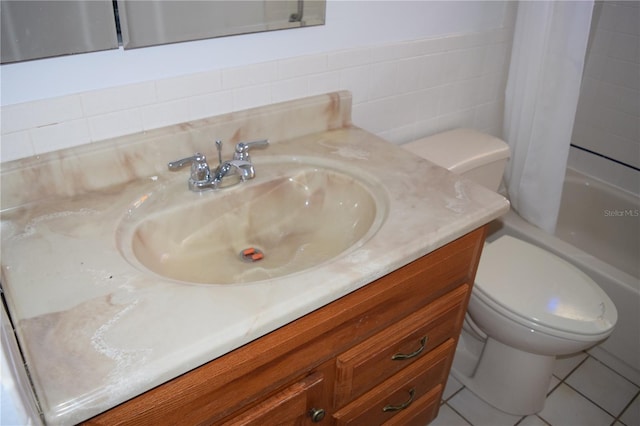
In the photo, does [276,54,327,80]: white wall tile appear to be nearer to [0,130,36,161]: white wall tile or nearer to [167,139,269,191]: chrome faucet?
[167,139,269,191]: chrome faucet

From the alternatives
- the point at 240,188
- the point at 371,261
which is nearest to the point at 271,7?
the point at 240,188

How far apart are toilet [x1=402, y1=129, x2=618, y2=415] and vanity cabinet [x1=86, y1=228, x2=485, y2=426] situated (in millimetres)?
245

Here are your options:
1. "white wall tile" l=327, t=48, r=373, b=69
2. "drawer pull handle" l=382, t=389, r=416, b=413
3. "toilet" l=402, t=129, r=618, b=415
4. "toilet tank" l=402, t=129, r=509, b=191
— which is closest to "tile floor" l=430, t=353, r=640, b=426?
"toilet" l=402, t=129, r=618, b=415

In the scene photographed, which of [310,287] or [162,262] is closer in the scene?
[310,287]

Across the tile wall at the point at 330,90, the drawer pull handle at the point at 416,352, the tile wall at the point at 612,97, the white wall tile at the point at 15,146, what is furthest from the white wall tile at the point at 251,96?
the tile wall at the point at 612,97

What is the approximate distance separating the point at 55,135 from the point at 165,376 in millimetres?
568

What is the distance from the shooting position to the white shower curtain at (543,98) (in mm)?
1555

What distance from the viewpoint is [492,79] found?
5.81 feet

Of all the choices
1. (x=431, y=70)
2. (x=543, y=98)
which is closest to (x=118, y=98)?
(x=431, y=70)

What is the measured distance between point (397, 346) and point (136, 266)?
0.56m

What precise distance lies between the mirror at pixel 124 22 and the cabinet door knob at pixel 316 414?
0.78 meters

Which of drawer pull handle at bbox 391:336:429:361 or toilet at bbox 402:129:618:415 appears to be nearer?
drawer pull handle at bbox 391:336:429:361

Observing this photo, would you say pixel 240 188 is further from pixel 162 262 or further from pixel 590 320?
pixel 590 320

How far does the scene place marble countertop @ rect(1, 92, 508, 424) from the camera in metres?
0.68
